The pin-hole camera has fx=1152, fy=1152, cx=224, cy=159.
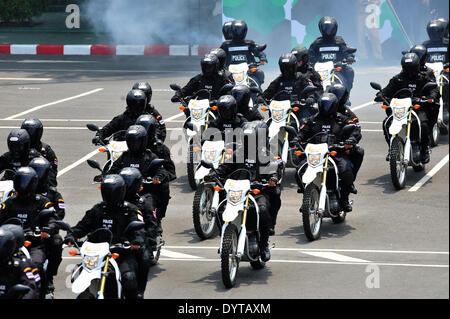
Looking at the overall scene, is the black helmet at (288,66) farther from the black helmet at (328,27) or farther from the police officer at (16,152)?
the police officer at (16,152)

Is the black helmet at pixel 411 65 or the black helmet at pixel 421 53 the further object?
the black helmet at pixel 421 53

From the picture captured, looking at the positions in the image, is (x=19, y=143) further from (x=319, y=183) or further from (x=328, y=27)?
(x=328, y=27)

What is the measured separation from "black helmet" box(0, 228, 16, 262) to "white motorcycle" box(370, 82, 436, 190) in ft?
25.5

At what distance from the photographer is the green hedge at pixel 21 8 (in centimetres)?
3569

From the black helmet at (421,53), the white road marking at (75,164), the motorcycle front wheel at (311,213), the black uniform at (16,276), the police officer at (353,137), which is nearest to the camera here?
the black uniform at (16,276)

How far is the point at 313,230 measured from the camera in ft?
49.1

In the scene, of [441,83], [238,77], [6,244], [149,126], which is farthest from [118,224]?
[441,83]

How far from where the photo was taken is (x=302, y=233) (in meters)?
15.5

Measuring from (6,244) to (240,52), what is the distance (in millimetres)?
13094

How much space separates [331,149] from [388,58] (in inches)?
646

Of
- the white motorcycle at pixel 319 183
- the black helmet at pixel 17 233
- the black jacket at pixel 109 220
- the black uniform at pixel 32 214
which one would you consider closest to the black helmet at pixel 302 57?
the white motorcycle at pixel 319 183

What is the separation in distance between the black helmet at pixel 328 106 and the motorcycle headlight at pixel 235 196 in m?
3.21
